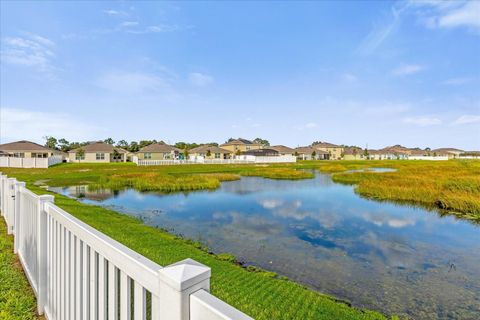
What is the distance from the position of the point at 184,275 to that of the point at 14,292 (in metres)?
4.73

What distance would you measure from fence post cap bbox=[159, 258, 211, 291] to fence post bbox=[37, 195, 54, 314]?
314 cm

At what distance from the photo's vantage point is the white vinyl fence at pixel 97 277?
1.18 metres

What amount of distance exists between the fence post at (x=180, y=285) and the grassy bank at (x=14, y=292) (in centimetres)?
365

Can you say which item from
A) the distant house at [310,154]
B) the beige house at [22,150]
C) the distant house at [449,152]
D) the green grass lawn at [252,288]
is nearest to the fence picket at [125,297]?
the green grass lawn at [252,288]

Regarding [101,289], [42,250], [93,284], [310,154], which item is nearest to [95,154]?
[42,250]

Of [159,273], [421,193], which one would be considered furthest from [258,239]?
[421,193]

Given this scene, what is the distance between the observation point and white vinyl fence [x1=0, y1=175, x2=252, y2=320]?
3.86ft

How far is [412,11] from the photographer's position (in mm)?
21312

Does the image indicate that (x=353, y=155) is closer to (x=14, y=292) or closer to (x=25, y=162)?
(x=25, y=162)

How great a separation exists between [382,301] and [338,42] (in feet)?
105

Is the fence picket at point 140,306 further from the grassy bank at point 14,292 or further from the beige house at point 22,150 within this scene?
the beige house at point 22,150

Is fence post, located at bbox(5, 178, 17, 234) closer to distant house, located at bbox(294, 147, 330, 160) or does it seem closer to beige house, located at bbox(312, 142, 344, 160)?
distant house, located at bbox(294, 147, 330, 160)

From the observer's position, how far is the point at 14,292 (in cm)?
414

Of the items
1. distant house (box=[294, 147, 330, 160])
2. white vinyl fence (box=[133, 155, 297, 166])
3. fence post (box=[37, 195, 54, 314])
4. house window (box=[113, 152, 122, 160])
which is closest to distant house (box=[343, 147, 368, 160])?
distant house (box=[294, 147, 330, 160])
